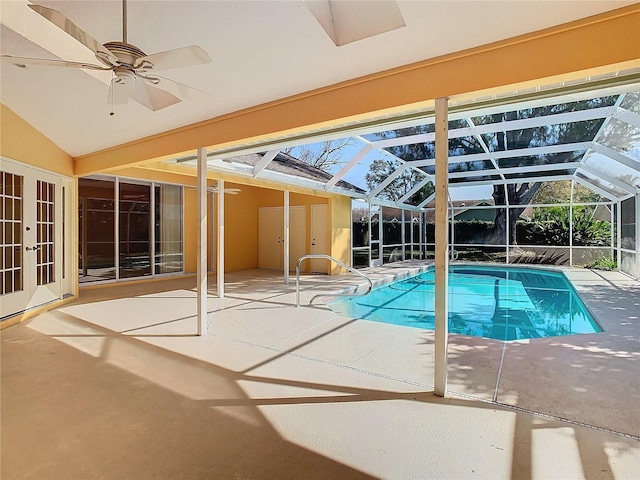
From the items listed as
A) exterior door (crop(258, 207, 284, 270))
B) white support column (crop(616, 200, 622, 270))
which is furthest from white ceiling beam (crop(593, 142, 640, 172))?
exterior door (crop(258, 207, 284, 270))

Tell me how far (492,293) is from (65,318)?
9024 mm

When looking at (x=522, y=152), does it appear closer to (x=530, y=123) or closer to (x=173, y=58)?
(x=530, y=123)

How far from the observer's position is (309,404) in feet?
9.15

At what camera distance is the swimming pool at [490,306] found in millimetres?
5832

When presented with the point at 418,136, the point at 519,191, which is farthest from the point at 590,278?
the point at 418,136

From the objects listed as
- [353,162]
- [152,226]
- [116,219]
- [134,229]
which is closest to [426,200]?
[353,162]

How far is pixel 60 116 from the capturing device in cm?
489

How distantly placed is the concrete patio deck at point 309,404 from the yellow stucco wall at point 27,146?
2.52 m

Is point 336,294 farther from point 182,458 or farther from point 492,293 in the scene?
point 182,458

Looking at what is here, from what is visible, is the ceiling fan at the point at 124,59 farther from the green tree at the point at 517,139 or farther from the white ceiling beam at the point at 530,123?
the green tree at the point at 517,139

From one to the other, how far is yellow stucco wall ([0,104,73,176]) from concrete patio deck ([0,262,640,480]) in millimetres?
2521

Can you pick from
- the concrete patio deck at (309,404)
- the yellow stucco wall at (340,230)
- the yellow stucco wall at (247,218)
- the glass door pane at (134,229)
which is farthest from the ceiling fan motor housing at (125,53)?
the yellow stucco wall at (340,230)

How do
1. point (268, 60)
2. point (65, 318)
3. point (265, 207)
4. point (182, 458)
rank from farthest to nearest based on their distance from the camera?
1. point (265, 207)
2. point (65, 318)
3. point (268, 60)
4. point (182, 458)

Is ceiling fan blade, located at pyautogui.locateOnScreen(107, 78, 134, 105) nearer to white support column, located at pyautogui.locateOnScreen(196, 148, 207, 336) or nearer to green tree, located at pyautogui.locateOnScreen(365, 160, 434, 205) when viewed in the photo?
white support column, located at pyautogui.locateOnScreen(196, 148, 207, 336)
